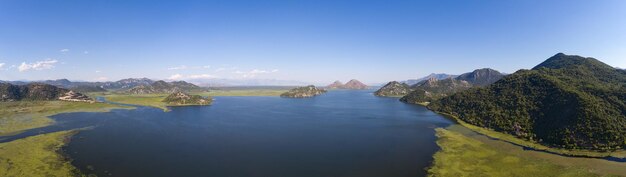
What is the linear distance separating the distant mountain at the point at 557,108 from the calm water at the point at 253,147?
2323 cm

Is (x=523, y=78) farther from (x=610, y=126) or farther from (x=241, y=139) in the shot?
(x=241, y=139)

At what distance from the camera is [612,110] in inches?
4412

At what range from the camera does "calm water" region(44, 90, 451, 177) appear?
74188 millimetres

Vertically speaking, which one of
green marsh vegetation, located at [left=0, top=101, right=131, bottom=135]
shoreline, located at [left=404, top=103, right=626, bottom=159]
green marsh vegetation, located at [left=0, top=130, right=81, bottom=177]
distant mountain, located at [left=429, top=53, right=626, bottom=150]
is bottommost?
green marsh vegetation, located at [left=0, top=130, right=81, bottom=177]

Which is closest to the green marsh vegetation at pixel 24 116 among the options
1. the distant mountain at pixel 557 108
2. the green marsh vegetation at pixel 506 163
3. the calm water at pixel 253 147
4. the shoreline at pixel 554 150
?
the calm water at pixel 253 147

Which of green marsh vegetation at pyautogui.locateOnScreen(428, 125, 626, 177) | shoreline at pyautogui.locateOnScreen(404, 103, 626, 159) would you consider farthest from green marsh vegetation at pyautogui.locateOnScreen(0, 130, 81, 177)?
shoreline at pyautogui.locateOnScreen(404, 103, 626, 159)

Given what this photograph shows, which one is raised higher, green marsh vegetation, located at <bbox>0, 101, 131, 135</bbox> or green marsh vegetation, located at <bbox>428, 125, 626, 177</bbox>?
green marsh vegetation, located at <bbox>0, 101, 131, 135</bbox>

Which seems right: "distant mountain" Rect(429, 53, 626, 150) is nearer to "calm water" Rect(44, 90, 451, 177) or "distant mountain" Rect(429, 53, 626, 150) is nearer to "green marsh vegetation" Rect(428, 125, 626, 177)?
"green marsh vegetation" Rect(428, 125, 626, 177)

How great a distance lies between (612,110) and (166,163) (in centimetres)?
13958

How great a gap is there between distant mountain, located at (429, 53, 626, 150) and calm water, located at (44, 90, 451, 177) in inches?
915

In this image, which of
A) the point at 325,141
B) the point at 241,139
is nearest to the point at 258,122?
the point at 241,139

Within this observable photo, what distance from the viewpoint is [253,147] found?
98.4 meters

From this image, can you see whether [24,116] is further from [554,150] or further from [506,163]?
[554,150]

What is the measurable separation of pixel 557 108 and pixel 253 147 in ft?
351
